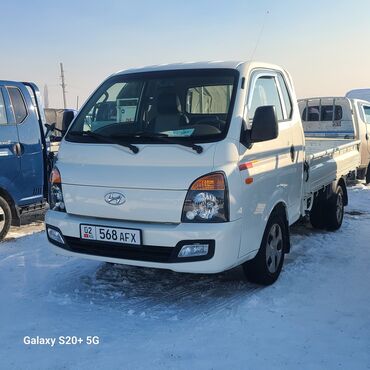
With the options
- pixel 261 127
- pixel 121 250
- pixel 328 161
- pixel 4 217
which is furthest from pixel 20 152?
pixel 328 161

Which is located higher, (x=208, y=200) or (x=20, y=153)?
(x=20, y=153)

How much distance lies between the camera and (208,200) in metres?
3.41

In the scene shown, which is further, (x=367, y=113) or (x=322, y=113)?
(x=367, y=113)

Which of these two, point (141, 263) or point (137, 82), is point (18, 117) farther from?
point (141, 263)

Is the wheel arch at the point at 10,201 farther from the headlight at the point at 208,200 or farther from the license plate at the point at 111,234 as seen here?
the headlight at the point at 208,200

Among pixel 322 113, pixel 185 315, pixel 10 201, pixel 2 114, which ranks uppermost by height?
pixel 2 114

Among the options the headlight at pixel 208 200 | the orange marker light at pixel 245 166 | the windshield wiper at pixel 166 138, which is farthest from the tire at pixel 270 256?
the windshield wiper at pixel 166 138

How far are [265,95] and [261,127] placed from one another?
75 centimetres

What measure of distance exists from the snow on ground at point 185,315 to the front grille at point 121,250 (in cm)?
47

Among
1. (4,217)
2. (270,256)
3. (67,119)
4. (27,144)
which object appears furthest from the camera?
(27,144)

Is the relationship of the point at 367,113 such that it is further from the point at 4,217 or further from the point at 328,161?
the point at 4,217

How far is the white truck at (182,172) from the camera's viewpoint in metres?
3.43

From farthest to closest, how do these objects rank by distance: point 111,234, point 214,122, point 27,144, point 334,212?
1. point 334,212
2. point 27,144
3. point 214,122
4. point 111,234

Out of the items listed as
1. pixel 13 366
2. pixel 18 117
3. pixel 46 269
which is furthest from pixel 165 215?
pixel 18 117
